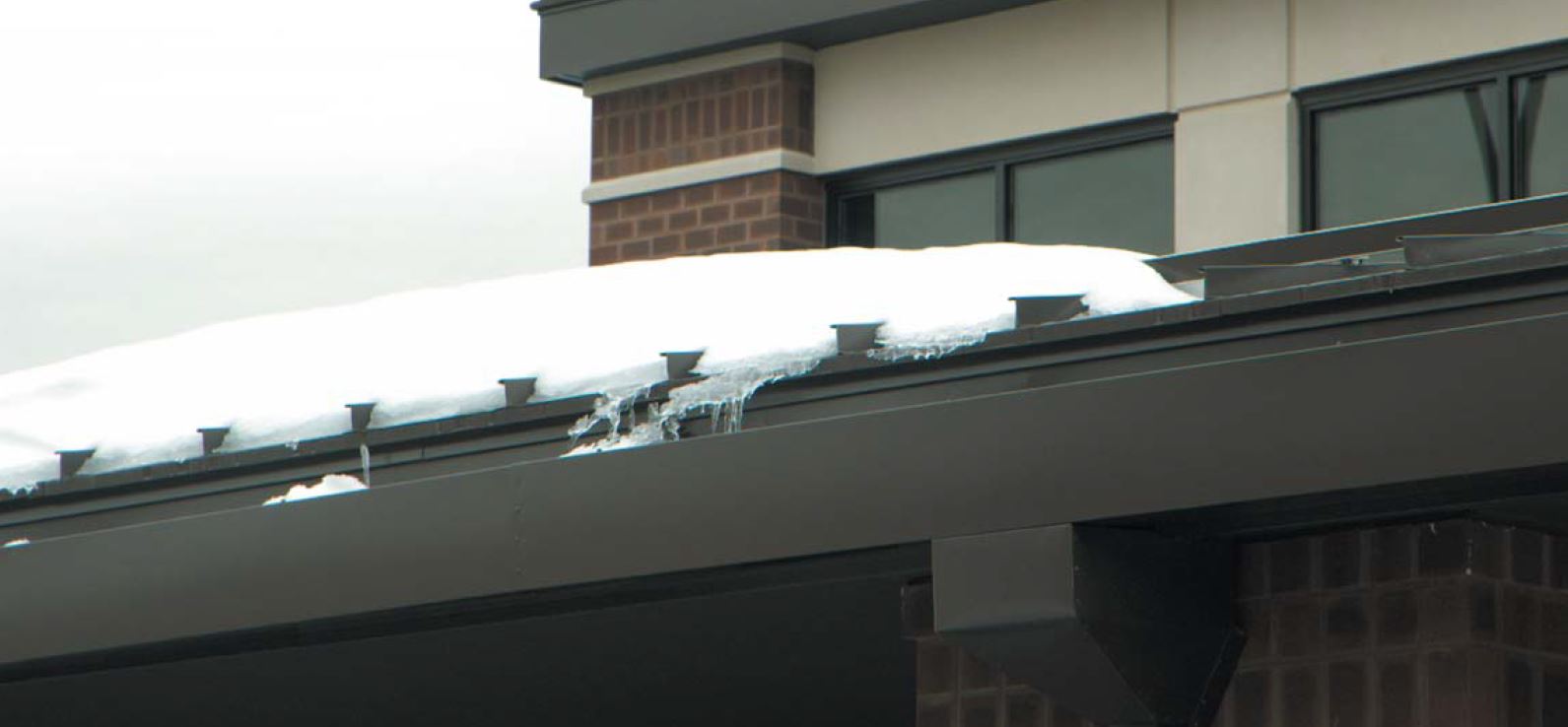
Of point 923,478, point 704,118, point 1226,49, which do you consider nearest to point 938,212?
point 704,118

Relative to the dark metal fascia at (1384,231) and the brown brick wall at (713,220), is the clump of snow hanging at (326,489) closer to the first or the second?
the dark metal fascia at (1384,231)

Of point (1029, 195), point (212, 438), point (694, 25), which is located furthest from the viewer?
point (694, 25)

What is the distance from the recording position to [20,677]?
627 cm

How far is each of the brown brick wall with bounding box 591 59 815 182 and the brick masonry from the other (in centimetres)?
708

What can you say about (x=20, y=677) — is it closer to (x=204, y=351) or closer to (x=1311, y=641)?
(x=204, y=351)

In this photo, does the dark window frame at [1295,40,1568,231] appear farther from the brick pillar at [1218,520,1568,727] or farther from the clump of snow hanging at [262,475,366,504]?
the clump of snow hanging at [262,475,366,504]

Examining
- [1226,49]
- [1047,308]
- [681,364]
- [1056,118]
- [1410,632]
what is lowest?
[1410,632]

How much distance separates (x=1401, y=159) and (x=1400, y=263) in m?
5.51

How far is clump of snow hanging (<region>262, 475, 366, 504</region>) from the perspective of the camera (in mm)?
5492

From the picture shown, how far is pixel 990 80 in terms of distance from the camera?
1126 cm

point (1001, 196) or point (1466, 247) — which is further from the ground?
point (1001, 196)

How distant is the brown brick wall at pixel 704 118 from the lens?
11.8 m

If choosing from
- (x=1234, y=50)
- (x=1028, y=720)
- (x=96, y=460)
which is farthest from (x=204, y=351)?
(x=1234, y=50)

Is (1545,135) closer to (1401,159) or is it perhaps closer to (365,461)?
(1401,159)
